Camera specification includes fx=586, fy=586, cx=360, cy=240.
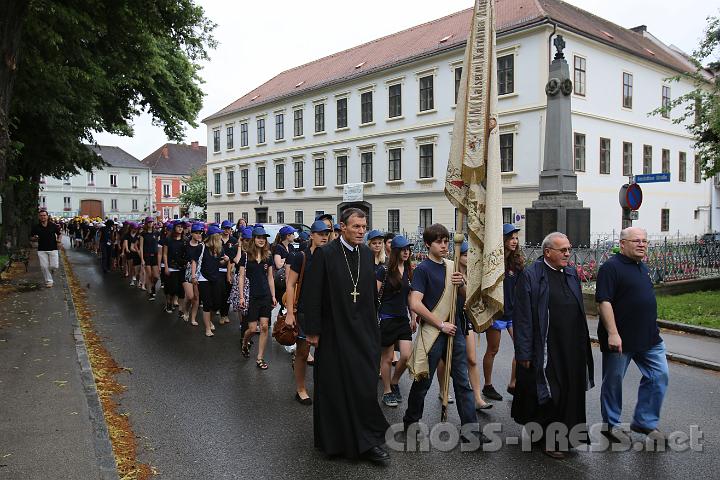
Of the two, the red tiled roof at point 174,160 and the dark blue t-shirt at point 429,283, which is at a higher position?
the red tiled roof at point 174,160

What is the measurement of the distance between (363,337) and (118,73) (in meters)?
15.9

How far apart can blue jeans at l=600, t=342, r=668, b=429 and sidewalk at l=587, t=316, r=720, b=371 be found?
3.32 m

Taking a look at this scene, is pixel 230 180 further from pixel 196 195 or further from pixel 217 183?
pixel 196 195

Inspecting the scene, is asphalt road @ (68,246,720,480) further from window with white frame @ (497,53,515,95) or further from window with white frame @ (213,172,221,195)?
window with white frame @ (213,172,221,195)

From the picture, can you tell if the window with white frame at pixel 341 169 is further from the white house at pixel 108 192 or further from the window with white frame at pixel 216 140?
the white house at pixel 108 192

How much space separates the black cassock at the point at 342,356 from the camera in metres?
4.65

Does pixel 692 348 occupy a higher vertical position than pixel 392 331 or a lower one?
lower

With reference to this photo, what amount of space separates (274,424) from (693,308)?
962cm

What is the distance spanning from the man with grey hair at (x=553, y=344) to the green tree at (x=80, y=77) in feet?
31.2

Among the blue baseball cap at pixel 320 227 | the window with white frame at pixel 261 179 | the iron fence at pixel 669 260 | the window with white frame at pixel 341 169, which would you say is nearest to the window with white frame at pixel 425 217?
the window with white frame at pixel 341 169

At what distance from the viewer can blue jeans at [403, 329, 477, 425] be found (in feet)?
16.5

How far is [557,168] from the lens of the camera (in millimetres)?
16000

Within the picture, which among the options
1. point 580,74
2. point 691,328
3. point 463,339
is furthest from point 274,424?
point 580,74

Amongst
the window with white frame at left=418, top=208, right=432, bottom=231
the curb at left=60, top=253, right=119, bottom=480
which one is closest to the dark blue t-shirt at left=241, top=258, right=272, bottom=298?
the curb at left=60, top=253, right=119, bottom=480
